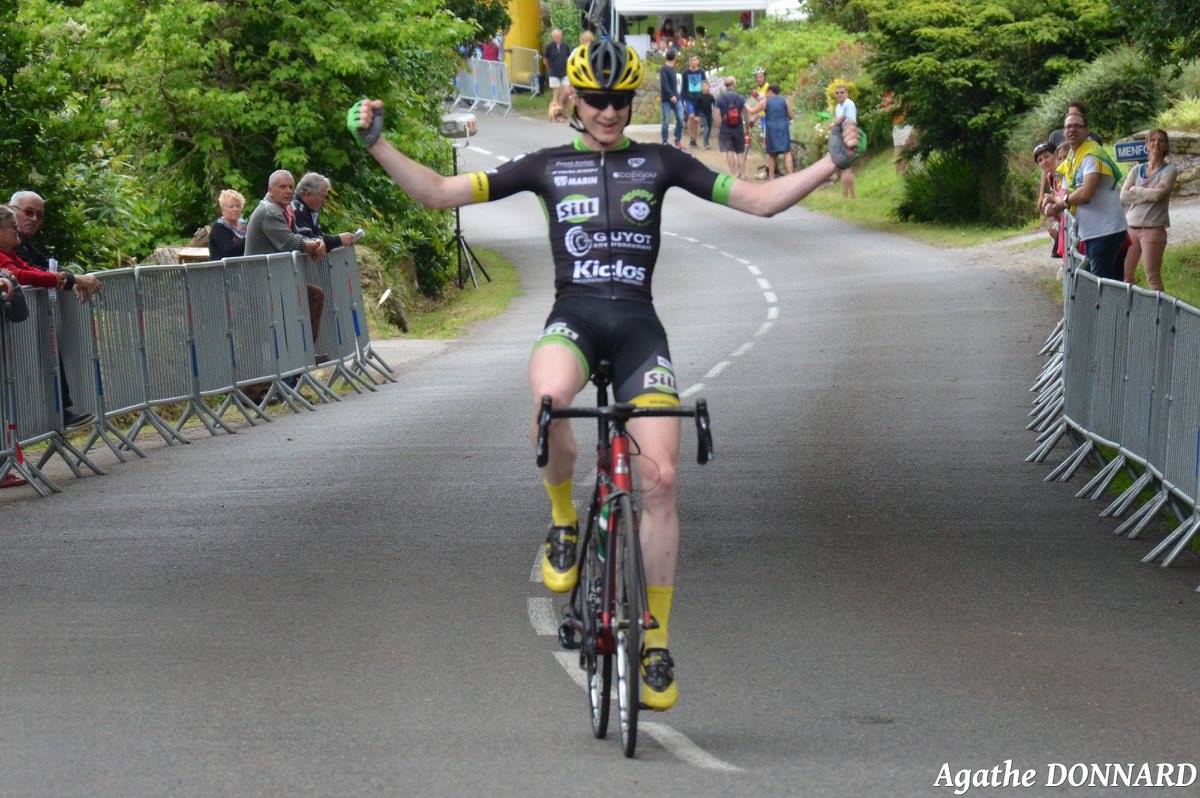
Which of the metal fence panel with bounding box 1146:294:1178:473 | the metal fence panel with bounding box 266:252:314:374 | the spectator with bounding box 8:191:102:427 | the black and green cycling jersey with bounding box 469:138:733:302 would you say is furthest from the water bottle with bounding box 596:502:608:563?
the metal fence panel with bounding box 266:252:314:374

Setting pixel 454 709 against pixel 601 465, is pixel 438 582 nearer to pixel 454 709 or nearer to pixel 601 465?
pixel 454 709

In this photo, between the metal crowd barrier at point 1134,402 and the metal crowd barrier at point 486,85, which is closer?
the metal crowd barrier at point 1134,402

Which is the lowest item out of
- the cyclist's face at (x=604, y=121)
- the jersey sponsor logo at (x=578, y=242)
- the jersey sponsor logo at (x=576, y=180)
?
the jersey sponsor logo at (x=578, y=242)

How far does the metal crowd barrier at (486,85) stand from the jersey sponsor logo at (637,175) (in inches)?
2393

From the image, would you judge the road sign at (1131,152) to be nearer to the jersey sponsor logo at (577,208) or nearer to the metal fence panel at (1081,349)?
the metal fence panel at (1081,349)

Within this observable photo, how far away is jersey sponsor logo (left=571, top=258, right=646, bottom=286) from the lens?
7.07 meters

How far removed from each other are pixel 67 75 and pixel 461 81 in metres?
49.7

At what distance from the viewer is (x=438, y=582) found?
32.5 feet

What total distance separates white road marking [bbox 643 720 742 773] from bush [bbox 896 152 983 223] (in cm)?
3220

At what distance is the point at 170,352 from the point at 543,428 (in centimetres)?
1049

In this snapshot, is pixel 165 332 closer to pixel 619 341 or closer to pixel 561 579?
pixel 561 579

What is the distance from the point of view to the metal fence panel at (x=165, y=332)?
1600 cm

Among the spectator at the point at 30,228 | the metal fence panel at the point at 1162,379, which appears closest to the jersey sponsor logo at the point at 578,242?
the metal fence panel at the point at 1162,379

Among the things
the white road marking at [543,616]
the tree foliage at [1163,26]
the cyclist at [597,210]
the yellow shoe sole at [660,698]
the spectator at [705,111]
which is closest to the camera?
the yellow shoe sole at [660,698]
